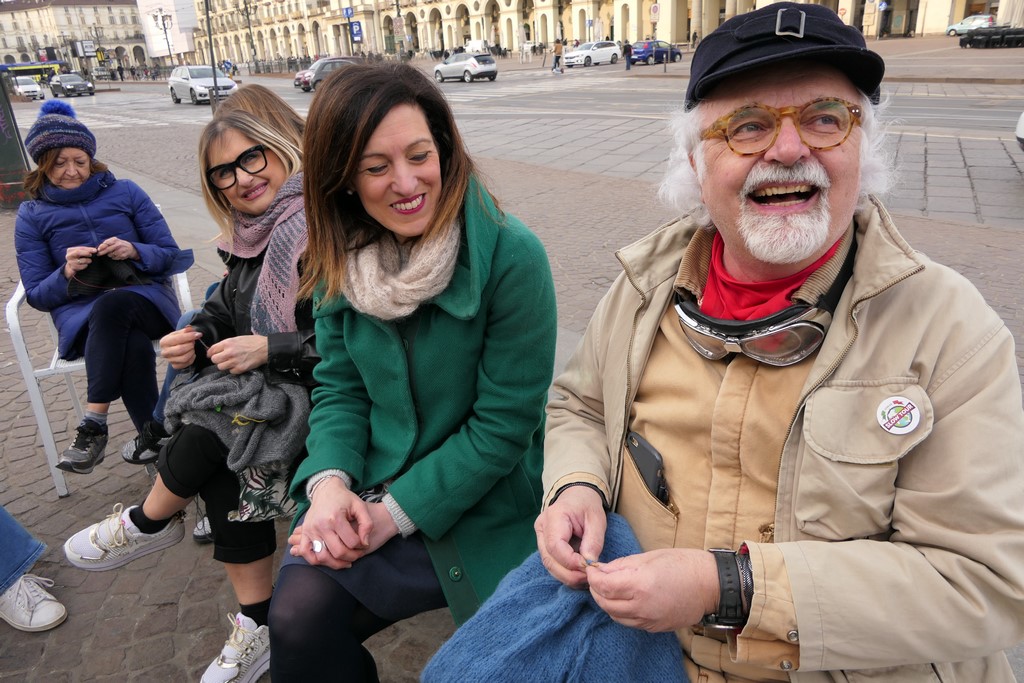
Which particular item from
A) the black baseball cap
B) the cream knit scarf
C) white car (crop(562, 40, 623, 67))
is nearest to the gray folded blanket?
the cream knit scarf

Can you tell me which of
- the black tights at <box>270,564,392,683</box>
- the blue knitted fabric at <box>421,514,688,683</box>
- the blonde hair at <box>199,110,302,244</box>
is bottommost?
the black tights at <box>270,564,392,683</box>

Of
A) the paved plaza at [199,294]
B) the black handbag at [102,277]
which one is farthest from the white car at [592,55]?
the black handbag at [102,277]

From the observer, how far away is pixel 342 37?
72.7m

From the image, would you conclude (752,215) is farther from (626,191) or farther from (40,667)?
(626,191)

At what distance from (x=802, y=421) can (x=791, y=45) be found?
635 mm

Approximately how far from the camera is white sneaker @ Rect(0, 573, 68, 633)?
237cm

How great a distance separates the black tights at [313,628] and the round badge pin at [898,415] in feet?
3.80

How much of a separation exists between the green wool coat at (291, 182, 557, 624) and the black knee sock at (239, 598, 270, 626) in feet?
1.64

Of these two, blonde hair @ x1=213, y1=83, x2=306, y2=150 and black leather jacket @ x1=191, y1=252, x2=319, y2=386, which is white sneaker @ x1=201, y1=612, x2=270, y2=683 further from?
blonde hair @ x1=213, y1=83, x2=306, y2=150

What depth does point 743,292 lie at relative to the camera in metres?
1.43

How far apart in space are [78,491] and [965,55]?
31176 mm

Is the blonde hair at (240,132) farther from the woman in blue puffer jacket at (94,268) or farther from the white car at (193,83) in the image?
the white car at (193,83)

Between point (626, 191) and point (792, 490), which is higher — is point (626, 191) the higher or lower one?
the lower one

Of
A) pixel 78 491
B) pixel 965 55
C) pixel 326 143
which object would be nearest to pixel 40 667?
pixel 78 491
